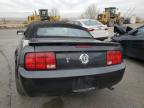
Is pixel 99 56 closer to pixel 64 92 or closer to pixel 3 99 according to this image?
pixel 64 92

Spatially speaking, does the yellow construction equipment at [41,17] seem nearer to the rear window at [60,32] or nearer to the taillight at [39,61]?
the rear window at [60,32]

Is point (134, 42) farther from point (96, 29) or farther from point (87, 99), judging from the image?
point (96, 29)

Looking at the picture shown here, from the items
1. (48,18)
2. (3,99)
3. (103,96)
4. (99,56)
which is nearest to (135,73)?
(103,96)

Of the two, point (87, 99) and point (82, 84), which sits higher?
point (82, 84)

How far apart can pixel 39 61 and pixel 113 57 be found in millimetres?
1200

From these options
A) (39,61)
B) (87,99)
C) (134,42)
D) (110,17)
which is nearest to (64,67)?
(39,61)

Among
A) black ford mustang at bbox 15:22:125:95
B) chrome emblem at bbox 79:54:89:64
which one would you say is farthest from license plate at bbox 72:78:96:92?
chrome emblem at bbox 79:54:89:64

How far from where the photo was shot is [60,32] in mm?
4199

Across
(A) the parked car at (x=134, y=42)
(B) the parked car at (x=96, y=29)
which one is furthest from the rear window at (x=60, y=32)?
(B) the parked car at (x=96, y=29)

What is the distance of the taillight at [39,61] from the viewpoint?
8.64ft

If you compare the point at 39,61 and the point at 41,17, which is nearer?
the point at 39,61

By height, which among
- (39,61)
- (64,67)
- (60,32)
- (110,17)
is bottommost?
(64,67)

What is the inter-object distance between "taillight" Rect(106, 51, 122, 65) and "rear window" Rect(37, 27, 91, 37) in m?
1.30

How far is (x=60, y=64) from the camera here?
2.70 m
